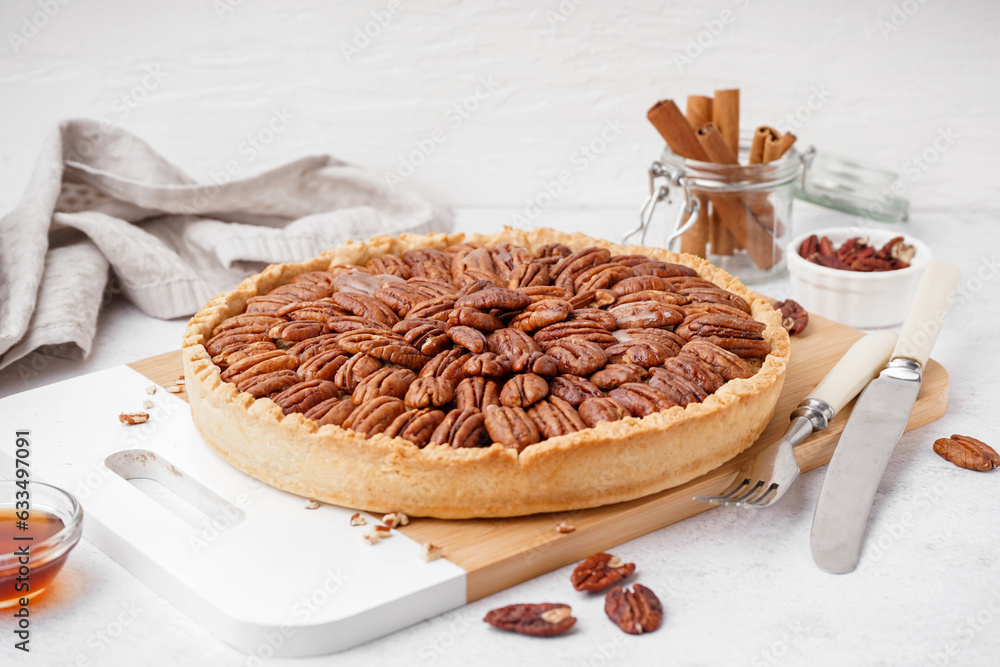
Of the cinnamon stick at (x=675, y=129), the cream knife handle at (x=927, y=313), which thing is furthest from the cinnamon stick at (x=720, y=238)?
the cream knife handle at (x=927, y=313)

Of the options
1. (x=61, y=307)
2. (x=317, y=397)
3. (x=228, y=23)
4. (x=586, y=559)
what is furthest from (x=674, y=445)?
(x=228, y=23)

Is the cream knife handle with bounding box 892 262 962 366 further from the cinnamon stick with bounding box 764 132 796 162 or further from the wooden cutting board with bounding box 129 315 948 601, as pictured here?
the cinnamon stick with bounding box 764 132 796 162

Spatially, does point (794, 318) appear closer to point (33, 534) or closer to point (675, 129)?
point (675, 129)

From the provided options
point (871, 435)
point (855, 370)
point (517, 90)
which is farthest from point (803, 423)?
→ point (517, 90)

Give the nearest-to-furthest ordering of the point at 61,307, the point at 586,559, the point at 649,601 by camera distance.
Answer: the point at 649,601 < the point at 586,559 < the point at 61,307

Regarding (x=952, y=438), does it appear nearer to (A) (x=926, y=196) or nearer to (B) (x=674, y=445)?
(B) (x=674, y=445)

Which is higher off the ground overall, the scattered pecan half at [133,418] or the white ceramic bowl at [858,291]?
the scattered pecan half at [133,418]

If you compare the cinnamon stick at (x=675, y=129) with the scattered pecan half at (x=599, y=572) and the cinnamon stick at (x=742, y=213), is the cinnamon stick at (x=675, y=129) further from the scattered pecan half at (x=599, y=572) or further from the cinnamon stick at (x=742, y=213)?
Result: the scattered pecan half at (x=599, y=572)
